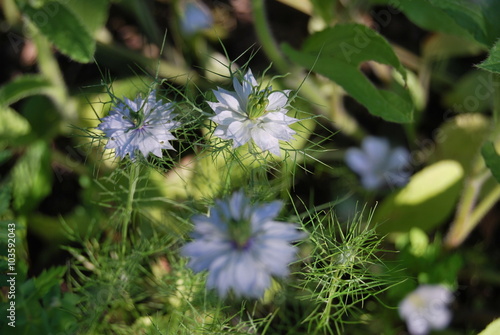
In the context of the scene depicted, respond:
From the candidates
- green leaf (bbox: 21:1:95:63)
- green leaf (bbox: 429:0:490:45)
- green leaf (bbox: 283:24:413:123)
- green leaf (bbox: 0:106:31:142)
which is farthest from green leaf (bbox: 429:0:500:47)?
green leaf (bbox: 0:106:31:142)

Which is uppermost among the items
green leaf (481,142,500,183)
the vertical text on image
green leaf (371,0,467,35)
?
green leaf (371,0,467,35)

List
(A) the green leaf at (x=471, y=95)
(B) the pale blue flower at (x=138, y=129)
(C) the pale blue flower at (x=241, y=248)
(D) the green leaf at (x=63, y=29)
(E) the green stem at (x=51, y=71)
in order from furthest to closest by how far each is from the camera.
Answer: (A) the green leaf at (x=471, y=95)
(E) the green stem at (x=51, y=71)
(D) the green leaf at (x=63, y=29)
(B) the pale blue flower at (x=138, y=129)
(C) the pale blue flower at (x=241, y=248)

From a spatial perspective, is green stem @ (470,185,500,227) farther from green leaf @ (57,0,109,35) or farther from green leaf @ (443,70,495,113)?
green leaf @ (57,0,109,35)

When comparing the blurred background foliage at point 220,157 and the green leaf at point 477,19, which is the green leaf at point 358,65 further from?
the green leaf at point 477,19

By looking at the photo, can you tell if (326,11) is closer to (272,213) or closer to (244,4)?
(244,4)

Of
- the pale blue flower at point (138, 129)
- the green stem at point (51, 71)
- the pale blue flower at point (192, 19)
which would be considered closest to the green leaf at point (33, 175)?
the green stem at point (51, 71)

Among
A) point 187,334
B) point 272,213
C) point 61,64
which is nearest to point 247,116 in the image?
point 272,213

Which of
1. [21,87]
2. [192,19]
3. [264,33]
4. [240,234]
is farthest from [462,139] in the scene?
[21,87]
